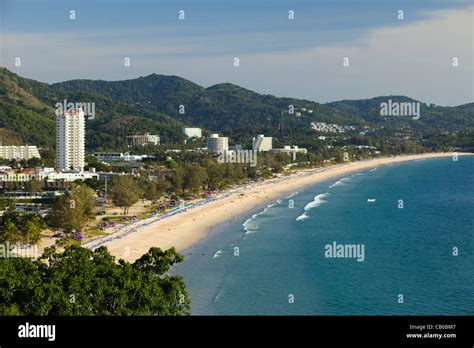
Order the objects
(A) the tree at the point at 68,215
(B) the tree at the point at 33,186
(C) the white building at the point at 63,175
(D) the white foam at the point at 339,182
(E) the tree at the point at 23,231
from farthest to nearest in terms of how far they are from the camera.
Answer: (D) the white foam at the point at 339,182 → (C) the white building at the point at 63,175 → (B) the tree at the point at 33,186 → (A) the tree at the point at 68,215 → (E) the tree at the point at 23,231

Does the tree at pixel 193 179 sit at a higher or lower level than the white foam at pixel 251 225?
higher

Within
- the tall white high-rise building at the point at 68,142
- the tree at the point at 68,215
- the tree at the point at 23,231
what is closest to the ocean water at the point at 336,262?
the tree at the point at 68,215

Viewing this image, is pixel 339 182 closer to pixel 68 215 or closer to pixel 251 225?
pixel 251 225

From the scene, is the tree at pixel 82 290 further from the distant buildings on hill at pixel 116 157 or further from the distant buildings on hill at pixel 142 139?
the distant buildings on hill at pixel 142 139

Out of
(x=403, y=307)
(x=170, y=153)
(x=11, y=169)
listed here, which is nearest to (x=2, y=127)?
(x=170, y=153)

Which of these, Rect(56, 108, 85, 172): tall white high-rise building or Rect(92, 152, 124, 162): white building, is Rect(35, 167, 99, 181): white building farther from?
Rect(92, 152, 124, 162): white building

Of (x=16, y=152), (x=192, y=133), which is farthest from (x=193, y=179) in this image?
(x=192, y=133)

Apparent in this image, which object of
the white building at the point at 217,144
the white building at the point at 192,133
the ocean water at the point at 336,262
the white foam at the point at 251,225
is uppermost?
the white building at the point at 192,133
